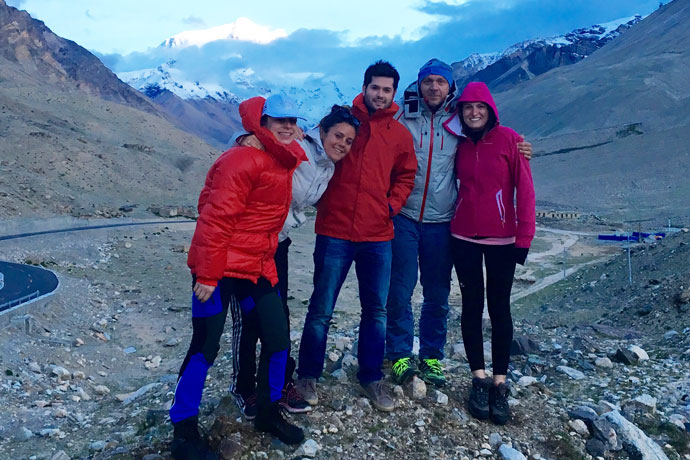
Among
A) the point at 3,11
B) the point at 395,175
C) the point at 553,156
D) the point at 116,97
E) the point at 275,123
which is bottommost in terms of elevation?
the point at 553,156

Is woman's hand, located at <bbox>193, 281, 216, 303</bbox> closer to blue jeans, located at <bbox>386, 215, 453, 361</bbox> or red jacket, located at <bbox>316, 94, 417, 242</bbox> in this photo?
red jacket, located at <bbox>316, 94, 417, 242</bbox>

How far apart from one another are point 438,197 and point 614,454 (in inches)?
91.0

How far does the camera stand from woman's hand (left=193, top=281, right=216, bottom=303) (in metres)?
3.53

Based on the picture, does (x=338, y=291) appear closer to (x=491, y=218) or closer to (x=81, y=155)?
(x=491, y=218)

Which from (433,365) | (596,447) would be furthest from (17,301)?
(596,447)

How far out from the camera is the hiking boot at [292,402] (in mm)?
4340

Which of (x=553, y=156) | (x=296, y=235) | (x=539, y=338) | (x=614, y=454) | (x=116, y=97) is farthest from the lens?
(x=116, y=97)

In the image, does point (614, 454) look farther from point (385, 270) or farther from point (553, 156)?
point (553, 156)

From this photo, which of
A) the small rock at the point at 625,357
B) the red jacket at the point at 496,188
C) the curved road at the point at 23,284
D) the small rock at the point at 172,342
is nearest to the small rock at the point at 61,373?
the curved road at the point at 23,284

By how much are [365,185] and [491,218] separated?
99 cm

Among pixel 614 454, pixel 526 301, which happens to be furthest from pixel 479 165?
pixel 526 301

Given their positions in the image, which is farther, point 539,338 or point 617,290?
point 617,290

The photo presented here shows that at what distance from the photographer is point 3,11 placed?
100 m

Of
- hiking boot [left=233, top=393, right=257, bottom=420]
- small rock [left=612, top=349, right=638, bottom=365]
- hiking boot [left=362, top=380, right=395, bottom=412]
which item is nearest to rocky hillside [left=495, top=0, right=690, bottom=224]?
small rock [left=612, top=349, right=638, bottom=365]
